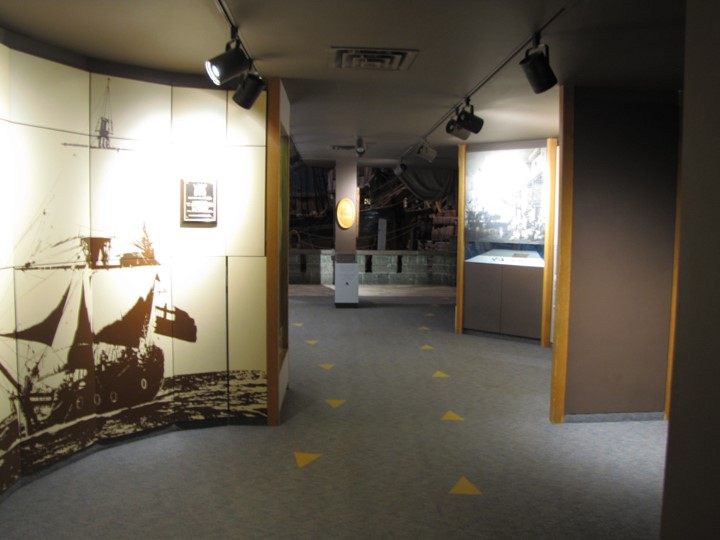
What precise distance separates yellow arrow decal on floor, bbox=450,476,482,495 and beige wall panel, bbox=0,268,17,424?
2.61 m

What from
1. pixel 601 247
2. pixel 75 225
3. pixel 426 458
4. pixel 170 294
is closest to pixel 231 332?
pixel 170 294

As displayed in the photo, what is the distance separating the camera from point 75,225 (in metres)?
3.44

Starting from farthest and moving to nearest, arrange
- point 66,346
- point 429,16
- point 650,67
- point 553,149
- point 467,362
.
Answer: point 553,149 → point 467,362 → point 650,67 → point 66,346 → point 429,16

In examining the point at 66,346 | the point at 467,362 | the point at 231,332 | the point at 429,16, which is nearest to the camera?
the point at 429,16

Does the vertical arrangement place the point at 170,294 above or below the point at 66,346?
above

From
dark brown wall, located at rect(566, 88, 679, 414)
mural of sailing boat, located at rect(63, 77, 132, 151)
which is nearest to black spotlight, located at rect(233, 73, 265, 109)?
mural of sailing boat, located at rect(63, 77, 132, 151)

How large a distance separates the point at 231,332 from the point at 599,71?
3.36m

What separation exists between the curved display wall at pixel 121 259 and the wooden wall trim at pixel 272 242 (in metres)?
0.05

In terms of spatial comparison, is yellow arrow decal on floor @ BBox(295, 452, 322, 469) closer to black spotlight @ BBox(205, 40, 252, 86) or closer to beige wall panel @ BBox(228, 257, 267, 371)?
beige wall panel @ BBox(228, 257, 267, 371)

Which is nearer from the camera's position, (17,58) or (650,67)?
(17,58)

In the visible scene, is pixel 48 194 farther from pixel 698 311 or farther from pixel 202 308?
pixel 698 311

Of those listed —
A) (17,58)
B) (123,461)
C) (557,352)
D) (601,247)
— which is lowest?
(123,461)

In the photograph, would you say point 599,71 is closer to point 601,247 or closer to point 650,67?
point 650,67

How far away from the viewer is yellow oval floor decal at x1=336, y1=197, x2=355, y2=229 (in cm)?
937
